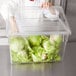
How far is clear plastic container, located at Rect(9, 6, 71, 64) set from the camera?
0.88 meters

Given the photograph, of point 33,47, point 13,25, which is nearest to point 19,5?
point 13,25

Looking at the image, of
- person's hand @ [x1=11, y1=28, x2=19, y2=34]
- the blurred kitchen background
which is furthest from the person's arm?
the blurred kitchen background

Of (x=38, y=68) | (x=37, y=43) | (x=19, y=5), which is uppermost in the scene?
(x=19, y=5)

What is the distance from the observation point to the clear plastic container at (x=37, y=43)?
2.90ft

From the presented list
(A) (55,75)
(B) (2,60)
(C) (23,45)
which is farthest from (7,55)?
(A) (55,75)

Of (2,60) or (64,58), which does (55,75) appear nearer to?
(64,58)

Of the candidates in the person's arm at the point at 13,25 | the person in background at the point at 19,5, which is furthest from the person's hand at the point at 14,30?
the person in background at the point at 19,5

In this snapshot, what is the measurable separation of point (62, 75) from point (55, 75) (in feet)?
0.10

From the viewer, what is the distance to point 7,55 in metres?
1.00

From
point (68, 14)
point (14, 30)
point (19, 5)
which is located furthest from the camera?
point (68, 14)

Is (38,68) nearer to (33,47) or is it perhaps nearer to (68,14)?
(33,47)

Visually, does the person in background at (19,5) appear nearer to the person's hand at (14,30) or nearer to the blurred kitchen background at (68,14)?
the blurred kitchen background at (68,14)

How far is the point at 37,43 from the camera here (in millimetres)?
917

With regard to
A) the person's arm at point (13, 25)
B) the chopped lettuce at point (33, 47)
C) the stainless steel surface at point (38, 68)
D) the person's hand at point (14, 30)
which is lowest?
the stainless steel surface at point (38, 68)
